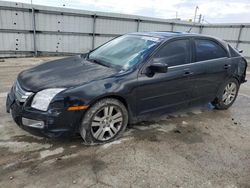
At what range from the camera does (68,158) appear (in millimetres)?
2764

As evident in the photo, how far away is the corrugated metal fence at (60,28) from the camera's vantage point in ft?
31.7

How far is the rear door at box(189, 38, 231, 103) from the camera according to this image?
3.91m

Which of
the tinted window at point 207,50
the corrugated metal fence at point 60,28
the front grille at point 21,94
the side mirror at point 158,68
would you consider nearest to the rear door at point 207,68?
the tinted window at point 207,50

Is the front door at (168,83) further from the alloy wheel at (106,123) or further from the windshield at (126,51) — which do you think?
the alloy wheel at (106,123)

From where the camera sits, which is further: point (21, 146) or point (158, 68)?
point (158, 68)

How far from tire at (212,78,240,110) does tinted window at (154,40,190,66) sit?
1341 mm

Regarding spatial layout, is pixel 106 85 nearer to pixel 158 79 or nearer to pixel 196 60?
pixel 158 79

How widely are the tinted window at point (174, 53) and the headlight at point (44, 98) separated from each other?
1.59 meters

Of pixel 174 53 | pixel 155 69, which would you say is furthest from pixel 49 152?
pixel 174 53

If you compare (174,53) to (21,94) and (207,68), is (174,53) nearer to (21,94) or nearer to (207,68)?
(207,68)

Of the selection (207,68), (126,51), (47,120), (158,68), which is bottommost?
(47,120)

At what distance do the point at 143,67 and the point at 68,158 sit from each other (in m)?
1.61

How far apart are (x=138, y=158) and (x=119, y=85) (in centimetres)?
99

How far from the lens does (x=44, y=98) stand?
2.67m
